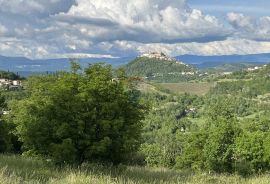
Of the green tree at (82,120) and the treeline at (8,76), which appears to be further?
the treeline at (8,76)

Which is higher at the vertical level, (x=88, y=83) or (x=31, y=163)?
(x=88, y=83)

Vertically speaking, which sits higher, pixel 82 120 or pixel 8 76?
pixel 82 120

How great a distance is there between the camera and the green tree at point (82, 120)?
14.1 m

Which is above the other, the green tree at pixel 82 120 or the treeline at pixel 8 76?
the green tree at pixel 82 120

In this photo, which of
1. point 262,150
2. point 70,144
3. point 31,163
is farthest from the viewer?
point 262,150

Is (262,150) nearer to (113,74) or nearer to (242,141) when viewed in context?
(242,141)

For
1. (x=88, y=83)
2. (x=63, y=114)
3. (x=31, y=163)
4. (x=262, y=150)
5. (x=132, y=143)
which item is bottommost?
(x=262, y=150)

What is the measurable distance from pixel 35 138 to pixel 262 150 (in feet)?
118

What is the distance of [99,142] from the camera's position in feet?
45.9

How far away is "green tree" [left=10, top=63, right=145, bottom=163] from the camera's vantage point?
14.1 m

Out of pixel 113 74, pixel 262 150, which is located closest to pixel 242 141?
pixel 262 150

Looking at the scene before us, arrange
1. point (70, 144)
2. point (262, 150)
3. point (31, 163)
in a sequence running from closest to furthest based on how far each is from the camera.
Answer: point (70, 144) → point (31, 163) → point (262, 150)

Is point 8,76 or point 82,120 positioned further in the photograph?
point 8,76

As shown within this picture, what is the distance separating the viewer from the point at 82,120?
46.5ft
